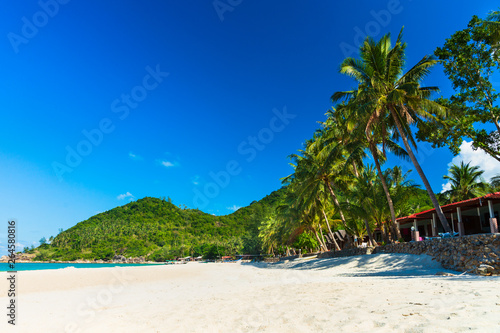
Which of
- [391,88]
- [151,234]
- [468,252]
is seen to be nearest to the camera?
[468,252]

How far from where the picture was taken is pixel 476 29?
37.9ft

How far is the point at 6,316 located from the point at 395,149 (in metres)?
18.6

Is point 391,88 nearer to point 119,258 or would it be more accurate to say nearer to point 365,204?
point 365,204

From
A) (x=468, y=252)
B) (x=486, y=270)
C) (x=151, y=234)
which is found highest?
(x=468, y=252)

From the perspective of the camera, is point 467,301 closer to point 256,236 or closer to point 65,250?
point 256,236

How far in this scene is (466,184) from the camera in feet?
98.5

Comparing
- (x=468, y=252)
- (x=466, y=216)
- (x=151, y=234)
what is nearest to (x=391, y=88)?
(x=468, y=252)

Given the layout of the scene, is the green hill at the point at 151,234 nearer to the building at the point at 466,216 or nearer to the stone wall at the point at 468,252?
the building at the point at 466,216

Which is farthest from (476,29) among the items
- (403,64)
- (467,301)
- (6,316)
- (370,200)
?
(6,316)

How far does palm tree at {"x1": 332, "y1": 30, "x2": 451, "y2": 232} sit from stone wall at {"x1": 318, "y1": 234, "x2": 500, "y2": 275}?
2.38 m

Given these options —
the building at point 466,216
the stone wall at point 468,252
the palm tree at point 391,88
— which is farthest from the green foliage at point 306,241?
the stone wall at point 468,252

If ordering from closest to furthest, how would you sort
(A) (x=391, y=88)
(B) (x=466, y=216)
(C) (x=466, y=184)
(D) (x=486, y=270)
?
(D) (x=486, y=270) → (A) (x=391, y=88) → (B) (x=466, y=216) → (C) (x=466, y=184)

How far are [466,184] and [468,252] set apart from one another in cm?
2620

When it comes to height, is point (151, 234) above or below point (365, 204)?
below
